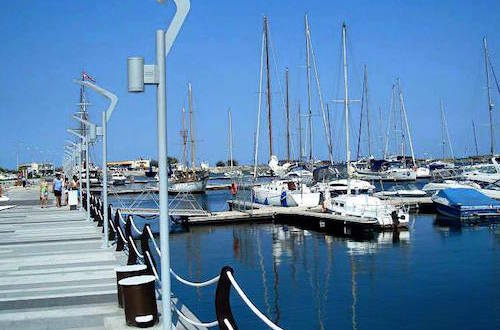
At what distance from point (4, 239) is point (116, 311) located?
1239 centimetres

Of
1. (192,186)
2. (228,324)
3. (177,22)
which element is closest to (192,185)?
(192,186)

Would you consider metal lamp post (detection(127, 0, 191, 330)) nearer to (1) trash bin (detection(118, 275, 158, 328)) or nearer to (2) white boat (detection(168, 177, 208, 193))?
(1) trash bin (detection(118, 275, 158, 328))

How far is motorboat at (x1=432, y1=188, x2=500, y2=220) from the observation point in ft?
127

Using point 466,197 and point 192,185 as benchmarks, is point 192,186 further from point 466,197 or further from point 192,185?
point 466,197

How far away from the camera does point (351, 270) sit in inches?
910

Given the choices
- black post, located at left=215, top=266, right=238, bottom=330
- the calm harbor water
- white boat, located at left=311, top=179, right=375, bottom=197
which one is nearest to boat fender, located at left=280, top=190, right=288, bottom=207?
white boat, located at left=311, top=179, right=375, bottom=197

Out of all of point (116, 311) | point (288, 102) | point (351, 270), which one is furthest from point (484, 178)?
point (116, 311)

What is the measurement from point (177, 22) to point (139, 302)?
381cm


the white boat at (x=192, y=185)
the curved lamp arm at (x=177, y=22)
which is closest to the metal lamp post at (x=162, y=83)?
the curved lamp arm at (x=177, y=22)

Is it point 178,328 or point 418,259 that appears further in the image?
point 418,259

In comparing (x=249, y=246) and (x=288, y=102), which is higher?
(x=288, y=102)

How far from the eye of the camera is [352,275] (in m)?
22.2

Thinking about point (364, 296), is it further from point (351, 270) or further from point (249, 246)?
point (249, 246)

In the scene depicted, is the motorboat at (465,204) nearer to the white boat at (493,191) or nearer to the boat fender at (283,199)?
the white boat at (493,191)
